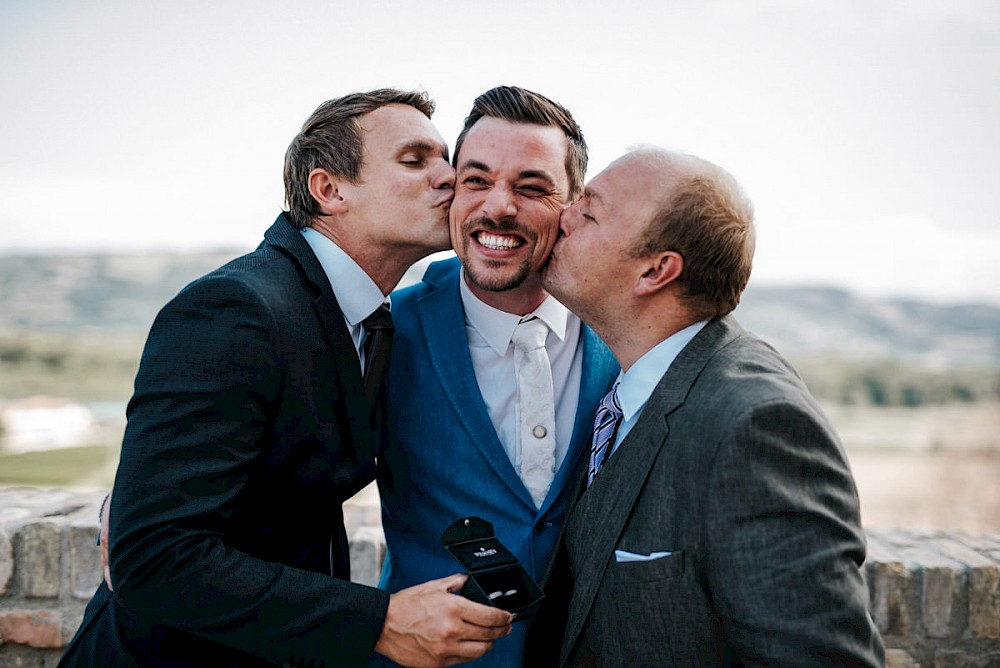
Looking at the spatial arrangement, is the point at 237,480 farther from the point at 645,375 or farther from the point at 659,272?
the point at 659,272

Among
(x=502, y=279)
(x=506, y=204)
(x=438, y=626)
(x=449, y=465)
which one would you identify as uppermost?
(x=506, y=204)

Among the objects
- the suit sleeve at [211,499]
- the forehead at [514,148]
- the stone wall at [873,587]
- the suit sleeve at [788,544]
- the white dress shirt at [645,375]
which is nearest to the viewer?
the suit sleeve at [788,544]

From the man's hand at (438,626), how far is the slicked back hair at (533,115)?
1.27 m

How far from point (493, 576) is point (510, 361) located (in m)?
0.75

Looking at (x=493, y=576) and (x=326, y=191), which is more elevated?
(x=326, y=191)

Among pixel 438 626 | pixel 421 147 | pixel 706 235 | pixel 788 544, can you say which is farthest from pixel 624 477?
pixel 421 147

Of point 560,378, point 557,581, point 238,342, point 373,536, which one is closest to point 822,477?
point 557,581

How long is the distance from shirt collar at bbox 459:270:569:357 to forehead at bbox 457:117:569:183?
0.35 m

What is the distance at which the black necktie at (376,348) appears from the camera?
75.1 inches

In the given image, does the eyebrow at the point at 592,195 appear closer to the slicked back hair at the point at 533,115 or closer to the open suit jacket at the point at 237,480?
the slicked back hair at the point at 533,115

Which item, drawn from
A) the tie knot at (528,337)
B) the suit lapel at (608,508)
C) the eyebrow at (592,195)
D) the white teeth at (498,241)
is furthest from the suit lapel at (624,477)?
the white teeth at (498,241)

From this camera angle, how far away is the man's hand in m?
1.44

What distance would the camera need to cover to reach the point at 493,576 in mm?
1470

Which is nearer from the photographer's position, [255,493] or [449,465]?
[255,493]
